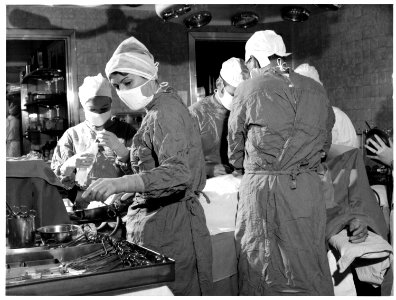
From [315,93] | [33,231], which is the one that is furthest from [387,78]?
[33,231]

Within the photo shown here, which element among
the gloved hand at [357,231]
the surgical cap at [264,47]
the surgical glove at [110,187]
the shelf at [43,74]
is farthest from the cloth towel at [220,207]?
the shelf at [43,74]

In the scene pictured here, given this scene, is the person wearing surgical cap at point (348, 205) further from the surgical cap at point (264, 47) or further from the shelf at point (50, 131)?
the shelf at point (50, 131)

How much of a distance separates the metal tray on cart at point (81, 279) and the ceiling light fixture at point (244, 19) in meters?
2.92

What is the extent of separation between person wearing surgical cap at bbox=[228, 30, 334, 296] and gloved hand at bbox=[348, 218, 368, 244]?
0.20 m

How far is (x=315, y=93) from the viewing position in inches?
103

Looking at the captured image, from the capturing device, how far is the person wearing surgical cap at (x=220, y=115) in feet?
12.4

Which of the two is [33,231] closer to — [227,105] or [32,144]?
[227,105]

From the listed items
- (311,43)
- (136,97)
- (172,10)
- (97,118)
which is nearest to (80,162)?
(97,118)

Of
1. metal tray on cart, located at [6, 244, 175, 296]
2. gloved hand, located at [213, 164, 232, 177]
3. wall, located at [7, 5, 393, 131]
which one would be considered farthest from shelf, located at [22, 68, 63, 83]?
metal tray on cart, located at [6, 244, 175, 296]

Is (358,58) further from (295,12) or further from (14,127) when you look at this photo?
(14,127)

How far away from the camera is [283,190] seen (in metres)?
2.50

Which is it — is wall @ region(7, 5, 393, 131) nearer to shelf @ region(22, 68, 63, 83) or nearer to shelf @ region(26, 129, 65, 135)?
shelf @ region(22, 68, 63, 83)

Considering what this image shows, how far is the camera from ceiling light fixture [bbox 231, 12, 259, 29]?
404 centimetres

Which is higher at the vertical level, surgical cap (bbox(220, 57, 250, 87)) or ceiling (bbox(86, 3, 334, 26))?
ceiling (bbox(86, 3, 334, 26))
